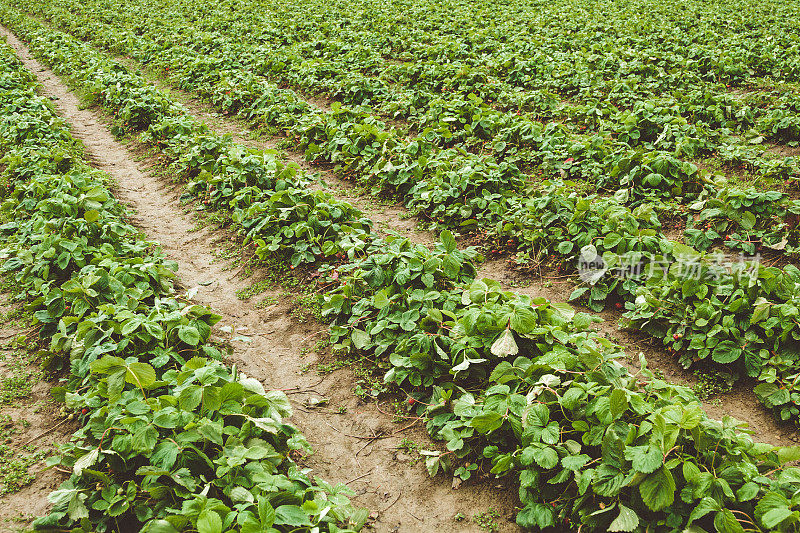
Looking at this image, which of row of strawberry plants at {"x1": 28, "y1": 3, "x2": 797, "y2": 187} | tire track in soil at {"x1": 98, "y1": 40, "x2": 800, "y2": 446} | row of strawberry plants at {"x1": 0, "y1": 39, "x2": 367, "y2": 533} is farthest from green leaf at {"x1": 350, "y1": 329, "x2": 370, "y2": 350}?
row of strawberry plants at {"x1": 28, "y1": 3, "x2": 797, "y2": 187}

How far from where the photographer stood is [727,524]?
8.06 feet

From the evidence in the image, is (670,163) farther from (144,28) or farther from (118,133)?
(144,28)

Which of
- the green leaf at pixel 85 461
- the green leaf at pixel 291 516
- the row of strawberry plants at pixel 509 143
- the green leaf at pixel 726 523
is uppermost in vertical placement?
the row of strawberry plants at pixel 509 143

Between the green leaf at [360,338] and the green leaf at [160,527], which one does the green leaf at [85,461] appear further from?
the green leaf at [360,338]

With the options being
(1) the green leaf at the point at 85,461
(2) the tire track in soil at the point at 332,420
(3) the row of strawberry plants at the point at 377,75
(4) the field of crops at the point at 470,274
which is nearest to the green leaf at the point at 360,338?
(4) the field of crops at the point at 470,274

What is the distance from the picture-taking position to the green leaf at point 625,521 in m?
2.59

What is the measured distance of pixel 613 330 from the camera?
183 inches

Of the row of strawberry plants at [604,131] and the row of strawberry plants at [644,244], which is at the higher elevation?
the row of strawberry plants at [604,131]

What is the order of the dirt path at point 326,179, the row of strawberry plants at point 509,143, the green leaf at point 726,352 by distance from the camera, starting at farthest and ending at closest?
the dirt path at point 326,179 < the row of strawberry plants at point 509,143 < the green leaf at point 726,352

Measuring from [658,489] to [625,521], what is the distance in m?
0.23

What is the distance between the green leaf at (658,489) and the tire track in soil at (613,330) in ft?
2.53

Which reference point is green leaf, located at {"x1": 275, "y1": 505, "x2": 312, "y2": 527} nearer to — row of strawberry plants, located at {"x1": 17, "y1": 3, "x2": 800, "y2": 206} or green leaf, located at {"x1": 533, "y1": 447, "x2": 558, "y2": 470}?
green leaf, located at {"x1": 533, "y1": 447, "x2": 558, "y2": 470}

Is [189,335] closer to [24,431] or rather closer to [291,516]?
[24,431]

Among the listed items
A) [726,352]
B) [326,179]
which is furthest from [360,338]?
[326,179]
